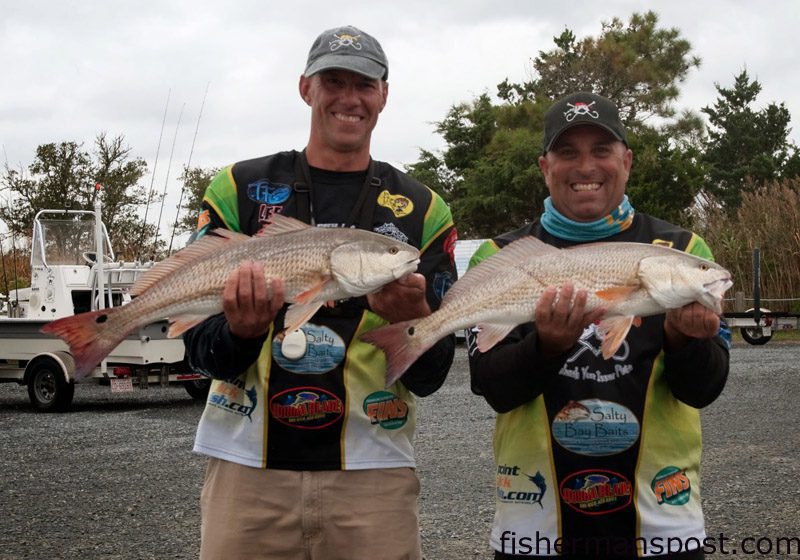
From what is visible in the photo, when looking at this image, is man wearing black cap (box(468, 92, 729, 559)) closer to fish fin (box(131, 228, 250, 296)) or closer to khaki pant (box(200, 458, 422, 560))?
khaki pant (box(200, 458, 422, 560))

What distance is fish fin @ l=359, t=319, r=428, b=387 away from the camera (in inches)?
123

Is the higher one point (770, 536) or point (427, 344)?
point (427, 344)

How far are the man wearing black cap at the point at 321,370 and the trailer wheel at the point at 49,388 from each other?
38.8 ft

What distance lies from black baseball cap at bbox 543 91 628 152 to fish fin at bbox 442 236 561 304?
51cm

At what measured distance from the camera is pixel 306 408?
3.32m

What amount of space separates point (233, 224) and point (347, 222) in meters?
0.44

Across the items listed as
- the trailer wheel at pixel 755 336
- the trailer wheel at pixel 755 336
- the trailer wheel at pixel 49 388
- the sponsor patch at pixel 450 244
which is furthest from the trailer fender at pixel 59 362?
the trailer wheel at pixel 755 336

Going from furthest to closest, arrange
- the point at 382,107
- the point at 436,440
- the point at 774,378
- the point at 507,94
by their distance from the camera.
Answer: the point at 507,94, the point at 774,378, the point at 436,440, the point at 382,107

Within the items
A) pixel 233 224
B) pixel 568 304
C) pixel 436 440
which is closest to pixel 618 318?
pixel 568 304

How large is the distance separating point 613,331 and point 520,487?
669mm

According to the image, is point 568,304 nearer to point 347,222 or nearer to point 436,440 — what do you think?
point 347,222

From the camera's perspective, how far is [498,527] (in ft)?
11.0

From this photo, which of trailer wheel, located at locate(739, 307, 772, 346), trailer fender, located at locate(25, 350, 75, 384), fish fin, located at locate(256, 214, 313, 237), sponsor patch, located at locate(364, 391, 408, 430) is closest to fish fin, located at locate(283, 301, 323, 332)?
fish fin, located at locate(256, 214, 313, 237)

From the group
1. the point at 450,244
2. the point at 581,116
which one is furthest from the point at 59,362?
the point at 581,116
